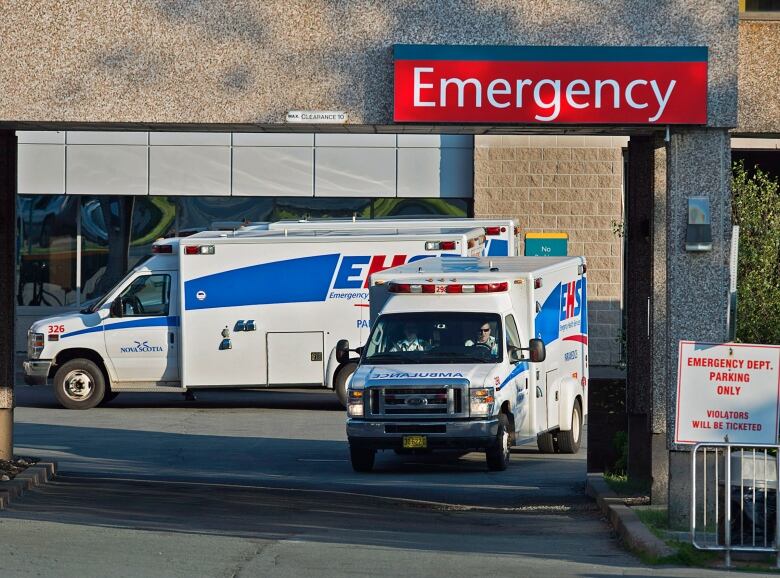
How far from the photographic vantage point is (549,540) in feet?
39.2

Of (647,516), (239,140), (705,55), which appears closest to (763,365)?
(647,516)

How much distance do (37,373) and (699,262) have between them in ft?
48.0

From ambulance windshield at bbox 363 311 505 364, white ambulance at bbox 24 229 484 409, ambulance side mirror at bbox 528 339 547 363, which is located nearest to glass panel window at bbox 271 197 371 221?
white ambulance at bbox 24 229 484 409

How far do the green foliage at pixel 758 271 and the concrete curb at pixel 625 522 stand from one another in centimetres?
216

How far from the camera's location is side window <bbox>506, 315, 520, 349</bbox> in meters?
17.4

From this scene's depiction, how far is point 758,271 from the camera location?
14.7 meters

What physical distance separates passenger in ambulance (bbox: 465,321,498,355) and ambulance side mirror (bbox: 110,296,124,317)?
8628mm

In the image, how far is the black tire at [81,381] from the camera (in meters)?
24.1

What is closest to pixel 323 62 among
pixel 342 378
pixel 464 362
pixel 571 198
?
pixel 464 362

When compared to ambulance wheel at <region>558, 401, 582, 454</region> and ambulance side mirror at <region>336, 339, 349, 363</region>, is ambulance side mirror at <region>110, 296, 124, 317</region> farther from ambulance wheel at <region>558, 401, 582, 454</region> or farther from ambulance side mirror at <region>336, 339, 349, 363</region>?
ambulance wheel at <region>558, 401, 582, 454</region>

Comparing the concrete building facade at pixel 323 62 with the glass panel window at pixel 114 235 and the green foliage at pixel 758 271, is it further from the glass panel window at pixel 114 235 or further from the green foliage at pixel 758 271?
the glass panel window at pixel 114 235

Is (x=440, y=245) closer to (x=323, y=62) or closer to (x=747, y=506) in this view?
(x=323, y=62)

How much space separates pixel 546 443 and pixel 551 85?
825cm

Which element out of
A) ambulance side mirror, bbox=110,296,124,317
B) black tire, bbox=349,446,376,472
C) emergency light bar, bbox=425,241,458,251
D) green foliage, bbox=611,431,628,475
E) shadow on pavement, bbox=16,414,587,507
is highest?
emergency light bar, bbox=425,241,458,251
